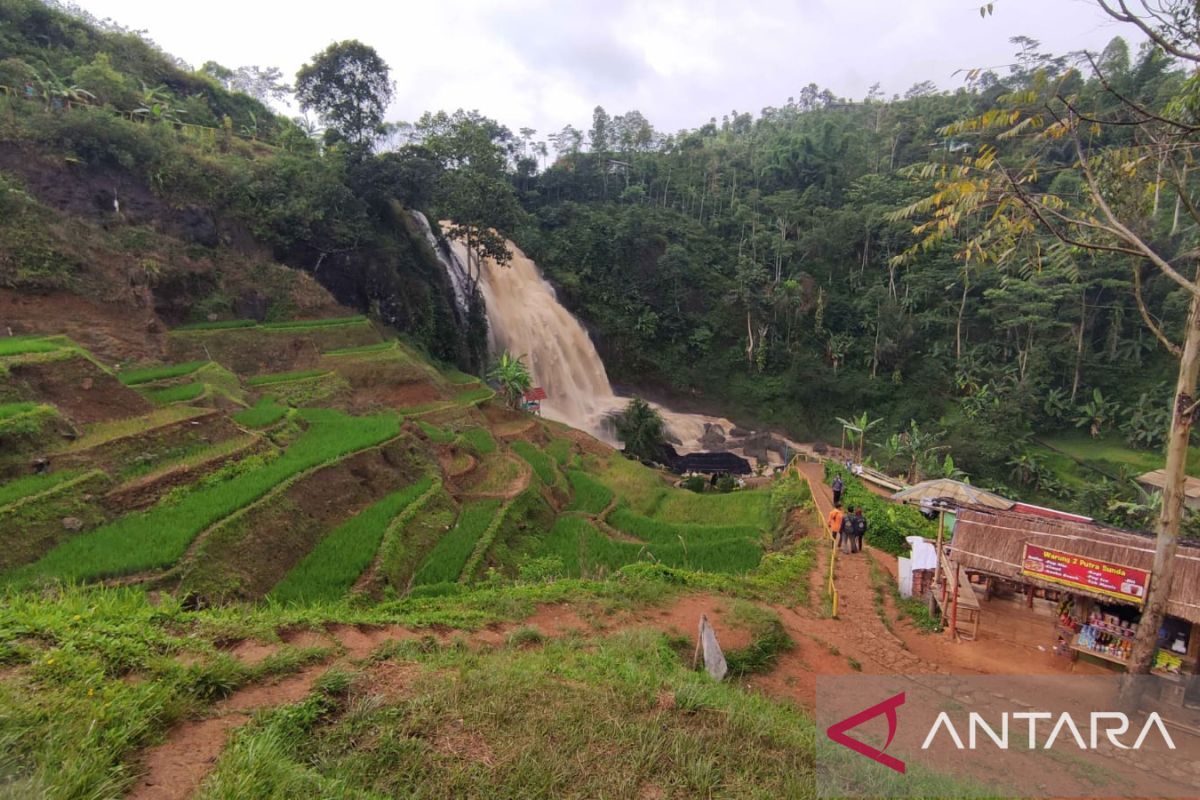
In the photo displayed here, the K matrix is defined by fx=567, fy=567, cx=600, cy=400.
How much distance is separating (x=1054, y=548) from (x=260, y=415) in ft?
56.0

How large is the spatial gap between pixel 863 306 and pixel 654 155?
2549cm

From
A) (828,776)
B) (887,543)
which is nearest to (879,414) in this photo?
(887,543)

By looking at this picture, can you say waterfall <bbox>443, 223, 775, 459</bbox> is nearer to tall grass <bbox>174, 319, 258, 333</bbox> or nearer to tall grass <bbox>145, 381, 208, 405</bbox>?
tall grass <bbox>174, 319, 258, 333</bbox>

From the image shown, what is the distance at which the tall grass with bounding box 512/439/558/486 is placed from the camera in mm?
18484

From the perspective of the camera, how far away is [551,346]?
1323 inches

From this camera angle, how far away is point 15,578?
306 inches

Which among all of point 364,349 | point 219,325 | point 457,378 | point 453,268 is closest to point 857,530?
point 364,349

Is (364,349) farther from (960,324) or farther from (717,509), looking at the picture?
(960,324)

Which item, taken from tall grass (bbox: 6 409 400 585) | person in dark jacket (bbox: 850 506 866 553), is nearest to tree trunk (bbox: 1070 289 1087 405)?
person in dark jacket (bbox: 850 506 866 553)

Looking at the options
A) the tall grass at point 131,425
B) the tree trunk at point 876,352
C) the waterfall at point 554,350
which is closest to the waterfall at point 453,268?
the waterfall at point 554,350

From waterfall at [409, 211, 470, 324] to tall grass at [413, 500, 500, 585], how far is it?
18.3 metres

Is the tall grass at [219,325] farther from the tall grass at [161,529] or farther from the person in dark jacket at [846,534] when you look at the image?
the person in dark jacket at [846,534]

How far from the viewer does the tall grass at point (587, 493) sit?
58.2 ft

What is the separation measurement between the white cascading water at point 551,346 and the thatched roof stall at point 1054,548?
22.2m
